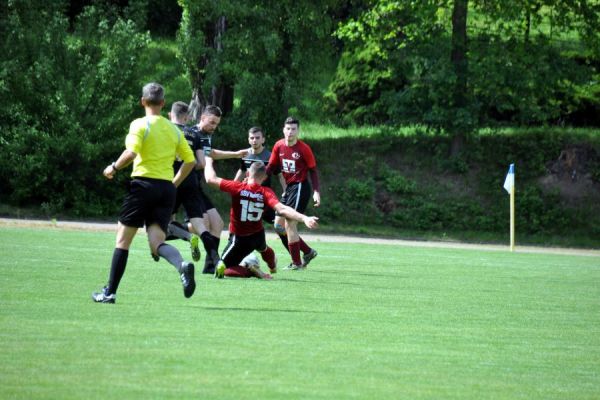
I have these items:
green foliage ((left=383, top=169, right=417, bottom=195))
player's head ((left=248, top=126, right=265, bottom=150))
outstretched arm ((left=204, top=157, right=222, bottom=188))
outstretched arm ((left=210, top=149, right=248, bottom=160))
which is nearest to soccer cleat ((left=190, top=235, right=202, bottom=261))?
outstretched arm ((left=204, top=157, right=222, bottom=188))

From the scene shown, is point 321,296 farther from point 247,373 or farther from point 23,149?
point 23,149

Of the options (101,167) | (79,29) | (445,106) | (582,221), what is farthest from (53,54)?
(582,221)

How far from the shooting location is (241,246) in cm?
1443

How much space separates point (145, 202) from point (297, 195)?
6.67m

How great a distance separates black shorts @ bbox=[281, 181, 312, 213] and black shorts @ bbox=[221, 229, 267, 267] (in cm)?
Result: 251

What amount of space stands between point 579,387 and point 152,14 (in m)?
39.6

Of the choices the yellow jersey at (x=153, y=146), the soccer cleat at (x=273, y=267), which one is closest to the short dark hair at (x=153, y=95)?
the yellow jersey at (x=153, y=146)

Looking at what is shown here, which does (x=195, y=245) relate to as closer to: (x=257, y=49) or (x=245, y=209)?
(x=245, y=209)

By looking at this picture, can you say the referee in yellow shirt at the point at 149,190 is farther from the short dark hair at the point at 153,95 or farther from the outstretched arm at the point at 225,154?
the outstretched arm at the point at 225,154

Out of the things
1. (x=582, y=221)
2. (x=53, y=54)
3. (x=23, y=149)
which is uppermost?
(x=53, y=54)

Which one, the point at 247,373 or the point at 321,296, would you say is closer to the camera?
the point at 247,373

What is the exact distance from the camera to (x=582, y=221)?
33.0m

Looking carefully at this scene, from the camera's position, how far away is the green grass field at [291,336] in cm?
706

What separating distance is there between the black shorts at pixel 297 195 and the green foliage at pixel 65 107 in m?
13.3
